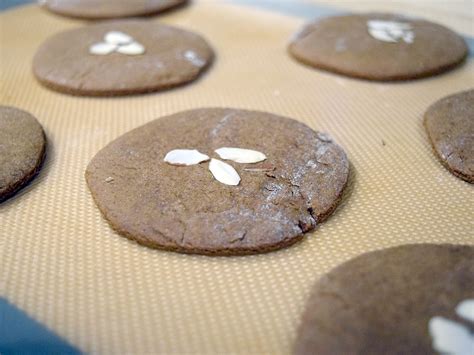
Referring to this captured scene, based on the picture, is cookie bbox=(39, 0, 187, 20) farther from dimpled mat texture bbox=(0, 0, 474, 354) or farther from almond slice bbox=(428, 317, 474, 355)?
almond slice bbox=(428, 317, 474, 355)

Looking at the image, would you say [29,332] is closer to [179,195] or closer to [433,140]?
[179,195]

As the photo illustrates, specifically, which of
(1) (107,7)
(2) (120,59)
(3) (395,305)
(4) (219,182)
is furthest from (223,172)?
(1) (107,7)

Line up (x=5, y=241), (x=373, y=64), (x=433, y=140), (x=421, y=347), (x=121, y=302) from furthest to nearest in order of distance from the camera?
(x=373, y=64)
(x=433, y=140)
(x=5, y=241)
(x=121, y=302)
(x=421, y=347)

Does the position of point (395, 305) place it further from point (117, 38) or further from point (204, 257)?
point (117, 38)

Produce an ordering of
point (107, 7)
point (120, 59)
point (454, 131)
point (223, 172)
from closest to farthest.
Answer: point (223, 172), point (454, 131), point (120, 59), point (107, 7)

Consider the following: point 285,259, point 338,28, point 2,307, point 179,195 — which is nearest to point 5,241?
point 2,307

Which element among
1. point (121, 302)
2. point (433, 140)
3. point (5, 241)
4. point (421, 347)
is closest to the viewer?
point (421, 347)
